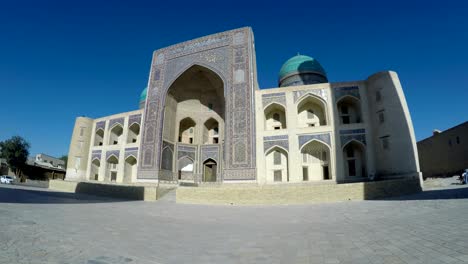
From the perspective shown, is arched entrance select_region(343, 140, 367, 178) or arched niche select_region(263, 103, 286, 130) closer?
arched entrance select_region(343, 140, 367, 178)

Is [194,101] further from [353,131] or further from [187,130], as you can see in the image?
[353,131]

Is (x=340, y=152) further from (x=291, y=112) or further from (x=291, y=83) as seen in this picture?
(x=291, y=83)

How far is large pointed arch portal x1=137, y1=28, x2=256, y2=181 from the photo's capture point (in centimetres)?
1563

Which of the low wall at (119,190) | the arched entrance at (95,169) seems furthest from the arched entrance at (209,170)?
the arched entrance at (95,169)

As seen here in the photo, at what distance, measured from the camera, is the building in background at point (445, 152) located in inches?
601

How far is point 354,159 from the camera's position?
50.7ft

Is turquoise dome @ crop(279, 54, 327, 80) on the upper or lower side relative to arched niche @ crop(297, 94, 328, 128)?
upper

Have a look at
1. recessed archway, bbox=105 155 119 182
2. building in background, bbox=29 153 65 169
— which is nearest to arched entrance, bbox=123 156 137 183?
recessed archway, bbox=105 155 119 182

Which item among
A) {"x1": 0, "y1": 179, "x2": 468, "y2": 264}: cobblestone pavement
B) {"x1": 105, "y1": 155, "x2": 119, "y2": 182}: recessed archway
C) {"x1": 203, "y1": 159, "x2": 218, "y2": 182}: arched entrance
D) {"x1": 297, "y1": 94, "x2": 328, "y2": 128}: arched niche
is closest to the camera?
{"x1": 0, "y1": 179, "x2": 468, "y2": 264}: cobblestone pavement

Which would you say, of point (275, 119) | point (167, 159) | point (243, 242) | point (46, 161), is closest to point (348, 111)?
point (275, 119)

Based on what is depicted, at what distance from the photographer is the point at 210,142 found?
835 inches

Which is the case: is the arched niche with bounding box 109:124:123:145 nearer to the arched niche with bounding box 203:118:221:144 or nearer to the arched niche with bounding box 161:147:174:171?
the arched niche with bounding box 161:147:174:171

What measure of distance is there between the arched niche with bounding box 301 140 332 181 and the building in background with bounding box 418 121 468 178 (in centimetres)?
811

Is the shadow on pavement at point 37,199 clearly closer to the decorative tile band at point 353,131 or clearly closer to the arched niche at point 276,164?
the arched niche at point 276,164
